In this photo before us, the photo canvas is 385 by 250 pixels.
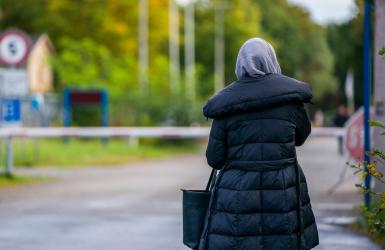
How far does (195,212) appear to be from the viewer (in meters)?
5.68

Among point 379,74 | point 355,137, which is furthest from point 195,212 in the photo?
point 355,137

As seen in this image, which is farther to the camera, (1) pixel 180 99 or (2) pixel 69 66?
(2) pixel 69 66

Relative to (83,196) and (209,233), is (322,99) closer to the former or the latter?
(83,196)

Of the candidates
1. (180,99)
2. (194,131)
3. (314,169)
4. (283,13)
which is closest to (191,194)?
(314,169)

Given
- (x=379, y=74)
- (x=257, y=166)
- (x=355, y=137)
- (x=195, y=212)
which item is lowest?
(x=355, y=137)

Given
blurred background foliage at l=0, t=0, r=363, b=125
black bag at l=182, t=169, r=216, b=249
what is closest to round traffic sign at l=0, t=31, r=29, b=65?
blurred background foliage at l=0, t=0, r=363, b=125

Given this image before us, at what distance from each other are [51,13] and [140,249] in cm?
5263

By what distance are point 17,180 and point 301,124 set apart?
1374 cm

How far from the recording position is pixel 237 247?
17.7 ft

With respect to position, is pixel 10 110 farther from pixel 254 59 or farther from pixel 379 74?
pixel 254 59

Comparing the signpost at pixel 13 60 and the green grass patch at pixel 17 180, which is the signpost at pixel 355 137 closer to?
the green grass patch at pixel 17 180

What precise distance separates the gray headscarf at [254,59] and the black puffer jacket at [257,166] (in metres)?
0.05

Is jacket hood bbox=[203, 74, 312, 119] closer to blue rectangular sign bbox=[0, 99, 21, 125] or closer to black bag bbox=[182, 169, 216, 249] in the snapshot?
black bag bbox=[182, 169, 216, 249]

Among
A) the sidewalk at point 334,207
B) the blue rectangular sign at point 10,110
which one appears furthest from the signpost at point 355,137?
the blue rectangular sign at point 10,110
